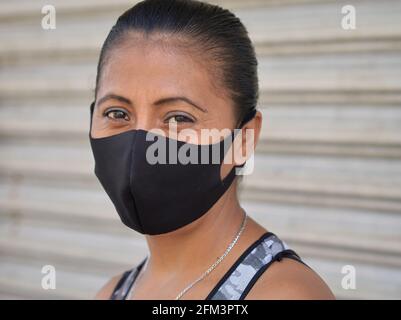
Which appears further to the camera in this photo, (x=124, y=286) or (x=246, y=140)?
(x=124, y=286)

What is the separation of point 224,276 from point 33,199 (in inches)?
85.0

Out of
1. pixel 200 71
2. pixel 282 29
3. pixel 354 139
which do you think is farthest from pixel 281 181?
pixel 200 71

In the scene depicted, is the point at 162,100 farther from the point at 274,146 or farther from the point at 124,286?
the point at 274,146

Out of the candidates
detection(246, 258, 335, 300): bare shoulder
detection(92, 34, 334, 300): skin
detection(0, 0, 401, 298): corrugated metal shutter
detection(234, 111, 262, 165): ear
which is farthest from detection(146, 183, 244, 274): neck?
detection(0, 0, 401, 298): corrugated metal shutter

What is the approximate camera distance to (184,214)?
188cm

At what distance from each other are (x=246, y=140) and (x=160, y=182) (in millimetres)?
316

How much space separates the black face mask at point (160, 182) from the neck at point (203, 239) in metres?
0.05

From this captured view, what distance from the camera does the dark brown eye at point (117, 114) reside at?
184cm

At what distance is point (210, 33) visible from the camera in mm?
1838

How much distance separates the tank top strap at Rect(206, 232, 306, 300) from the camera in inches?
68.2

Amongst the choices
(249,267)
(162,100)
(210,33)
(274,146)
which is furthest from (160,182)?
(274,146)

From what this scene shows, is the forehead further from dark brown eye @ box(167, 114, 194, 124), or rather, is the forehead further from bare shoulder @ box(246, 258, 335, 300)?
bare shoulder @ box(246, 258, 335, 300)

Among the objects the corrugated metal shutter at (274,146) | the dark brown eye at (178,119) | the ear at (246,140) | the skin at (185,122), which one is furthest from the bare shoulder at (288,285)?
the corrugated metal shutter at (274,146)

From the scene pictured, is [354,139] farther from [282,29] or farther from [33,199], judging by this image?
[33,199]
